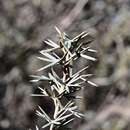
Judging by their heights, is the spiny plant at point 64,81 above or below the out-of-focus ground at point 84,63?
below

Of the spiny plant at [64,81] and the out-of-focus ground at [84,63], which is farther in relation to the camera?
the out-of-focus ground at [84,63]

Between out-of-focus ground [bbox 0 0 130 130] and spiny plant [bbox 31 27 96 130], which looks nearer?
spiny plant [bbox 31 27 96 130]

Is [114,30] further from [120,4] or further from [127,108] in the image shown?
[127,108]

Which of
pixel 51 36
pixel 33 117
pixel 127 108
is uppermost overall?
pixel 51 36

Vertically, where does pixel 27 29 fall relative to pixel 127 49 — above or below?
above

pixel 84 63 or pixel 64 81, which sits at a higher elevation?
pixel 84 63

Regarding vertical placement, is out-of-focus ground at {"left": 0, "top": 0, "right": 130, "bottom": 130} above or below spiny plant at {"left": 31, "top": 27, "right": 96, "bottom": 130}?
above

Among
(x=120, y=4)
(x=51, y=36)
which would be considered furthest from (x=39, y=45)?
(x=120, y=4)

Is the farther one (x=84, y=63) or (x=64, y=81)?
(x=84, y=63)
